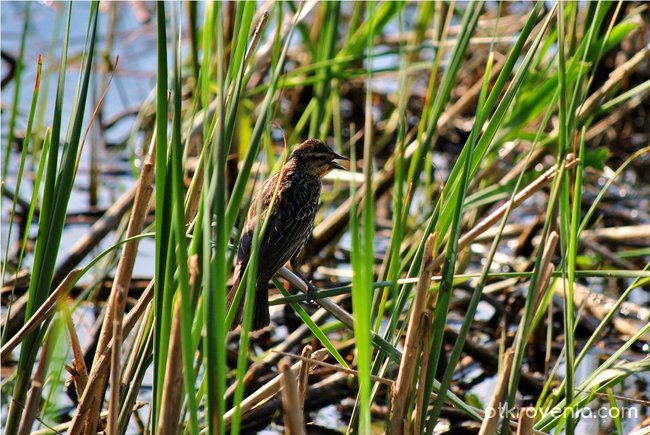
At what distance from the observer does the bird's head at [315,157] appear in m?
3.99

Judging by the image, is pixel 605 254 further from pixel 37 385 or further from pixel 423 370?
pixel 37 385

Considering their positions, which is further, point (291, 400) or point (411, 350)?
point (411, 350)

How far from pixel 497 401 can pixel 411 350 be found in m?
0.25

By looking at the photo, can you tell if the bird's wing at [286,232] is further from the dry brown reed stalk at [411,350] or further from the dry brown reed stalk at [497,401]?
the dry brown reed stalk at [497,401]

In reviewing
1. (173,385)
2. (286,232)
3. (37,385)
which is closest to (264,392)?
(173,385)

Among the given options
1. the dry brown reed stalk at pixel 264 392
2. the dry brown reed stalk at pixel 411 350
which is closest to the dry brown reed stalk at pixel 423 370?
the dry brown reed stalk at pixel 411 350

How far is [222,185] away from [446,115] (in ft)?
11.8

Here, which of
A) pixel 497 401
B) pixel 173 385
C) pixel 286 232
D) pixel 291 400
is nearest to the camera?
pixel 291 400

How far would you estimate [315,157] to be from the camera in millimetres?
4004

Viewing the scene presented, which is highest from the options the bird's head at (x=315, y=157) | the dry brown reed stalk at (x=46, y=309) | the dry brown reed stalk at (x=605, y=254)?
the bird's head at (x=315, y=157)

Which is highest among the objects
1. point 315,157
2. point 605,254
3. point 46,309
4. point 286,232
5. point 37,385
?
point 315,157

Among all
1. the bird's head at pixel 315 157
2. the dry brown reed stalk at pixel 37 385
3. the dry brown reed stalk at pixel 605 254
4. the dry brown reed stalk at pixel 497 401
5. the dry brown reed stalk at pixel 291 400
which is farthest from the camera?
the dry brown reed stalk at pixel 605 254

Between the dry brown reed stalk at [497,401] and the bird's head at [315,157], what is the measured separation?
191 centimetres

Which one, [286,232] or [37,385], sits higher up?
[286,232]
